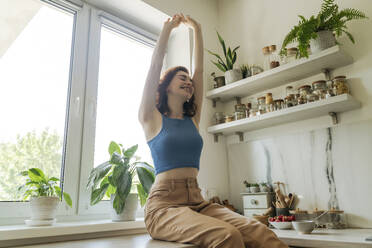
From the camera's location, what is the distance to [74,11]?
1.96 meters

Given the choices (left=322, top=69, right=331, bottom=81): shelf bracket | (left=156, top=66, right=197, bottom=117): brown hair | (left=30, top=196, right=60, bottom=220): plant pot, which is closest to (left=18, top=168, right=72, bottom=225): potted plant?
(left=30, top=196, right=60, bottom=220): plant pot

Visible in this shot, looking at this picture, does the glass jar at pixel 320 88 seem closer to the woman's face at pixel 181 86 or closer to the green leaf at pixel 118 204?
the woman's face at pixel 181 86

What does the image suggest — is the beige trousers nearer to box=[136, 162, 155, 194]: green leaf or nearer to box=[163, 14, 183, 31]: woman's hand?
box=[136, 162, 155, 194]: green leaf

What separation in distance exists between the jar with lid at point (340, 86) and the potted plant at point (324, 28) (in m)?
0.20

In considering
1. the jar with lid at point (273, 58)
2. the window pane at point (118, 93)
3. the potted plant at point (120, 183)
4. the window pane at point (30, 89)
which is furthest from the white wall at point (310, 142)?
the window pane at point (30, 89)

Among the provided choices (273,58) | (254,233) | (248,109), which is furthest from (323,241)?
(273,58)

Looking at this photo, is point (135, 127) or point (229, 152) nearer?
point (135, 127)

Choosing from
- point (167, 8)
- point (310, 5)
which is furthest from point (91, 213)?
point (310, 5)

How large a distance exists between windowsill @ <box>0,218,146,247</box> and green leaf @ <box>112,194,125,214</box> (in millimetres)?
81

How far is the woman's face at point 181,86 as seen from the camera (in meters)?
1.53

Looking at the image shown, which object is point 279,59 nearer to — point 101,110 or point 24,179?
point 101,110

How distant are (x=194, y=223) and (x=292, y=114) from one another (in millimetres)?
1106

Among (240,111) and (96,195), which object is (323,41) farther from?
(96,195)

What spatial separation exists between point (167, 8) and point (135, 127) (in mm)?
933
